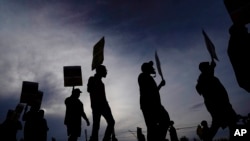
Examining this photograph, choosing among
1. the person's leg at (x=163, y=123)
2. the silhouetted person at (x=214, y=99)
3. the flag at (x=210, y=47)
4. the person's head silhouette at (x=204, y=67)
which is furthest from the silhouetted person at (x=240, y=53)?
the flag at (x=210, y=47)

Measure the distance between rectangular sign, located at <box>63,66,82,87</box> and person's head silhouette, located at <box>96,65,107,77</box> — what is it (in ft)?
6.41

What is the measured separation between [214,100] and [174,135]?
780cm

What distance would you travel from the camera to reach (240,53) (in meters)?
4.49

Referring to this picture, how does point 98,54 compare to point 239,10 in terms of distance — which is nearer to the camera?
point 239,10

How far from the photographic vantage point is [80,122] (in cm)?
816

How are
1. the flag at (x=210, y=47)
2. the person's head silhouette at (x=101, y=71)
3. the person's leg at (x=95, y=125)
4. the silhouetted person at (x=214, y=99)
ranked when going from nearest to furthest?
the silhouetted person at (x=214, y=99)
the person's leg at (x=95, y=125)
the flag at (x=210, y=47)
the person's head silhouette at (x=101, y=71)

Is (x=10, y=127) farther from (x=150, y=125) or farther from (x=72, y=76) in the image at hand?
(x=150, y=125)

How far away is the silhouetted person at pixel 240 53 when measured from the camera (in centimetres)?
440

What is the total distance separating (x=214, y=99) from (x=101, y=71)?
9.25 feet

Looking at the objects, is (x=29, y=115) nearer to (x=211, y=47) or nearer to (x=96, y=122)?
(x=96, y=122)

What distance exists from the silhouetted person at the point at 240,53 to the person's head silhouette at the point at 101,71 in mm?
3371

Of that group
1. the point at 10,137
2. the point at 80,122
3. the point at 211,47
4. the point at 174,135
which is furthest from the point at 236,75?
the point at 174,135

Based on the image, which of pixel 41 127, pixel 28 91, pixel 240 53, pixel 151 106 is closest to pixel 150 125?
pixel 151 106

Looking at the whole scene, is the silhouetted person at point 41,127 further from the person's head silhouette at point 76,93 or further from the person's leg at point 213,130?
the person's leg at point 213,130
